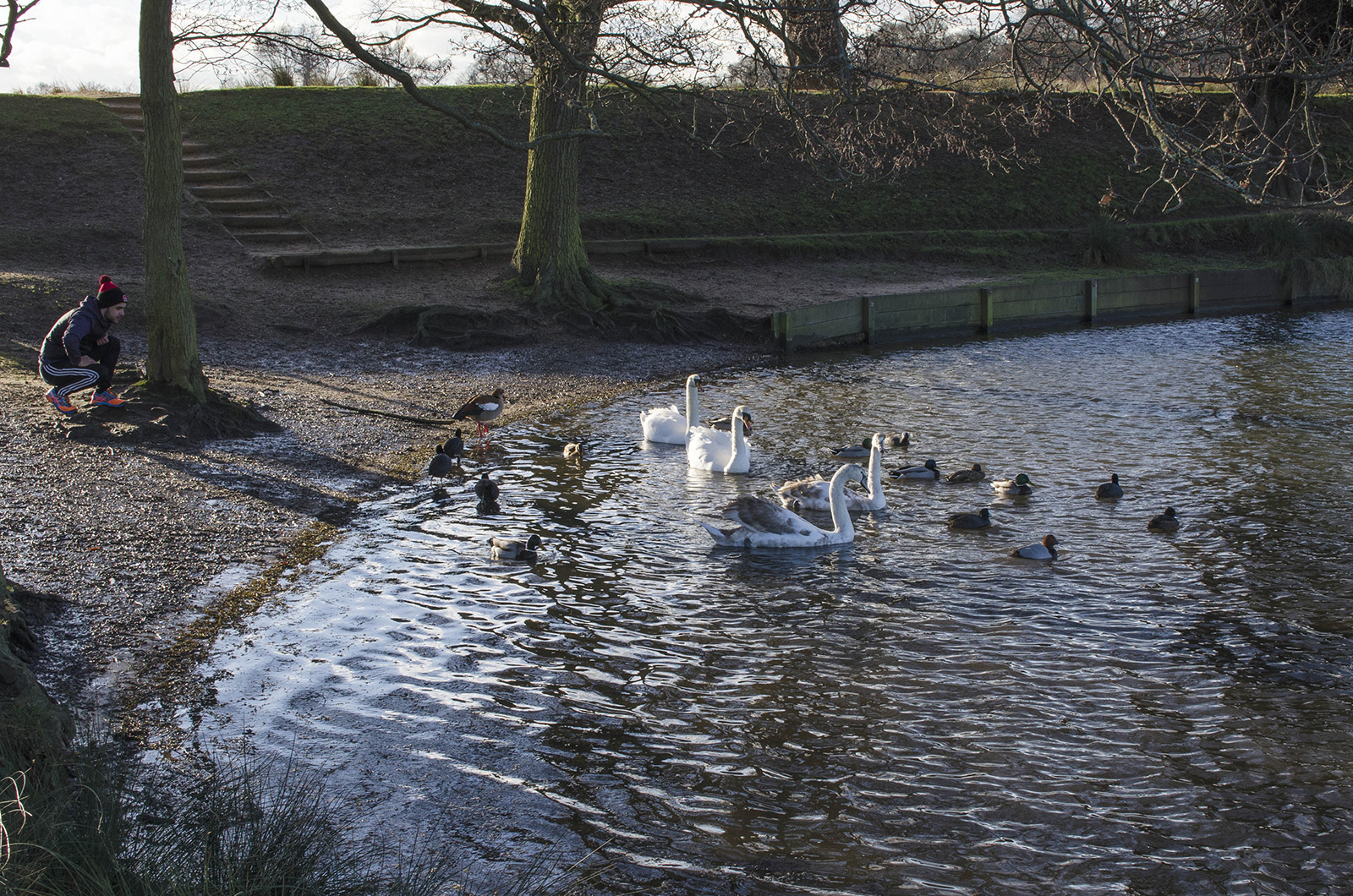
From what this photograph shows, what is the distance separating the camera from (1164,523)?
31.2ft

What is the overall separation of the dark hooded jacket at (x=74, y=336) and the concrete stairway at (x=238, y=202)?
37.4 feet

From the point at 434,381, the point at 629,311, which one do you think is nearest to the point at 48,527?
the point at 434,381

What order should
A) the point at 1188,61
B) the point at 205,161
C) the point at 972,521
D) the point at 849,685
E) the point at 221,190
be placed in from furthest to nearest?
1. the point at 205,161
2. the point at 221,190
3. the point at 972,521
4. the point at 1188,61
5. the point at 849,685

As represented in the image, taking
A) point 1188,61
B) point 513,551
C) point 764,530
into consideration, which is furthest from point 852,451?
point 1188,61

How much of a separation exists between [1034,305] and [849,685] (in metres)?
19.7

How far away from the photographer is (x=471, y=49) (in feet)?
38.7

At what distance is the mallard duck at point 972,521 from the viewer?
9703 mm

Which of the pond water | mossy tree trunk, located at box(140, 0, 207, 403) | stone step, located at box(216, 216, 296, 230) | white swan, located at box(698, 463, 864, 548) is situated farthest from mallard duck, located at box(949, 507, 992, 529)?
stone step, located at box(216, 216, 296, 230)

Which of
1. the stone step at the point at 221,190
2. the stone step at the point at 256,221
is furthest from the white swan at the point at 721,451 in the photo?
the stone step at the point at 221,190

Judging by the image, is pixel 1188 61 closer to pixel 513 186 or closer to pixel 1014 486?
pixel 1014 486

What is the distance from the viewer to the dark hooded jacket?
1115 cm

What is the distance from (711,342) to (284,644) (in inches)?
565

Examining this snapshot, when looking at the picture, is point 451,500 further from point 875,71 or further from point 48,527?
point 875,71

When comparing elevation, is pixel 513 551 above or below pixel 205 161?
below
